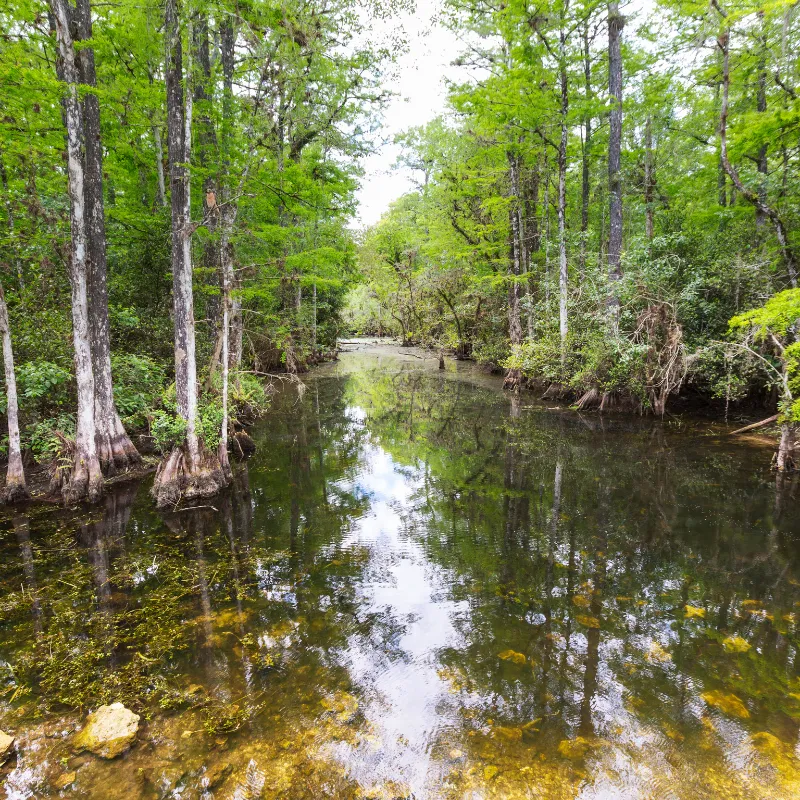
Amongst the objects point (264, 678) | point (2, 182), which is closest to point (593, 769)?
point (264, 678)

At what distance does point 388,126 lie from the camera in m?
17.2

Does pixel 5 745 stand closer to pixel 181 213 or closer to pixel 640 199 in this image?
pixel 181 213

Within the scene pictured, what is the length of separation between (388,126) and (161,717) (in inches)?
751

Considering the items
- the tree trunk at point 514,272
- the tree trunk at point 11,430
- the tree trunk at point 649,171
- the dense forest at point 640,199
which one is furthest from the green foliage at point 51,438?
the tree trunk at point 649,171

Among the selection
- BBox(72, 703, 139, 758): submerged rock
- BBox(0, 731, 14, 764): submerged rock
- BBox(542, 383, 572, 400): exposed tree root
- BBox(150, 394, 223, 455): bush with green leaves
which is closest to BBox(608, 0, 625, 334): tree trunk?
BBox(542, 383, 572, 400): exposed tree root

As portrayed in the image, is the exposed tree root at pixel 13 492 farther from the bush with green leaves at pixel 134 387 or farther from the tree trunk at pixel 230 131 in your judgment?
the tree trunk at pixel 230 131

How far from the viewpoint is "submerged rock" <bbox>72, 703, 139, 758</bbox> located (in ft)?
10.9

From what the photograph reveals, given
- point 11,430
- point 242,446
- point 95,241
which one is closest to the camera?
point 11,430

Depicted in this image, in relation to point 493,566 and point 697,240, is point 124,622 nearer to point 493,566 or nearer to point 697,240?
point 493,566

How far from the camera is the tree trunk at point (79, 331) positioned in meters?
7.28

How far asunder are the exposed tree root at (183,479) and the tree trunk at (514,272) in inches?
518

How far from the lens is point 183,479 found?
26.6 ft

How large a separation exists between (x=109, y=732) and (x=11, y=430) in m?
6.11

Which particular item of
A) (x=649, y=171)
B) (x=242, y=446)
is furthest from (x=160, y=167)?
(x=649, y=171)
